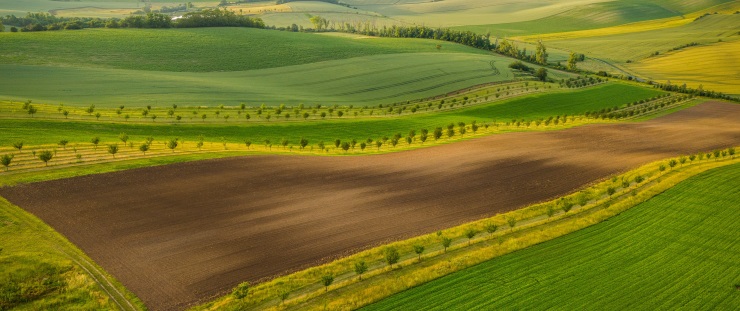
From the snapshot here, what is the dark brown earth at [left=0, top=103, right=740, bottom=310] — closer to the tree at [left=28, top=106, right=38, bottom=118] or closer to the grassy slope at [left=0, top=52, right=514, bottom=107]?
the tree at [left=28, top=106, right=38, bottom=118]

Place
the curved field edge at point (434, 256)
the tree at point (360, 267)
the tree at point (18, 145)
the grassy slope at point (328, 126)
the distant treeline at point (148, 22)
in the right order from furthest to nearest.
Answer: the distant treeline at point (148, 22), the grassy slope at point (328, 126), the tree at point (18, 145), the tree at point (360, 267), the curved field edge at point (434, 256)

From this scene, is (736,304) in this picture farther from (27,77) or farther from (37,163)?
(27,77)

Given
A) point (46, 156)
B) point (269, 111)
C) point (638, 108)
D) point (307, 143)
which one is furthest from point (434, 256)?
point (638, 108)

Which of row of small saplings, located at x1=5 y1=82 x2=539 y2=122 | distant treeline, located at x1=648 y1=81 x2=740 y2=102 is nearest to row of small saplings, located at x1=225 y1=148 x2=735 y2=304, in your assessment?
row of small saplings, located at x1=5 y1=82 x2=539 y2=122

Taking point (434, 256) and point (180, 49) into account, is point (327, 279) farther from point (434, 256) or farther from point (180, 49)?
point (180, 49)

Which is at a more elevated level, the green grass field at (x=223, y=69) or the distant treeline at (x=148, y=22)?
the distant treeline at (x=148, y=22)

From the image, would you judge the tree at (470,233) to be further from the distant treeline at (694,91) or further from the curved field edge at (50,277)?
the distant treeline at (694,91)

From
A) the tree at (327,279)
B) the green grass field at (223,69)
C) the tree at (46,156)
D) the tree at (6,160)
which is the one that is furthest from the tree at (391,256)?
the green grass field at (223,69)
